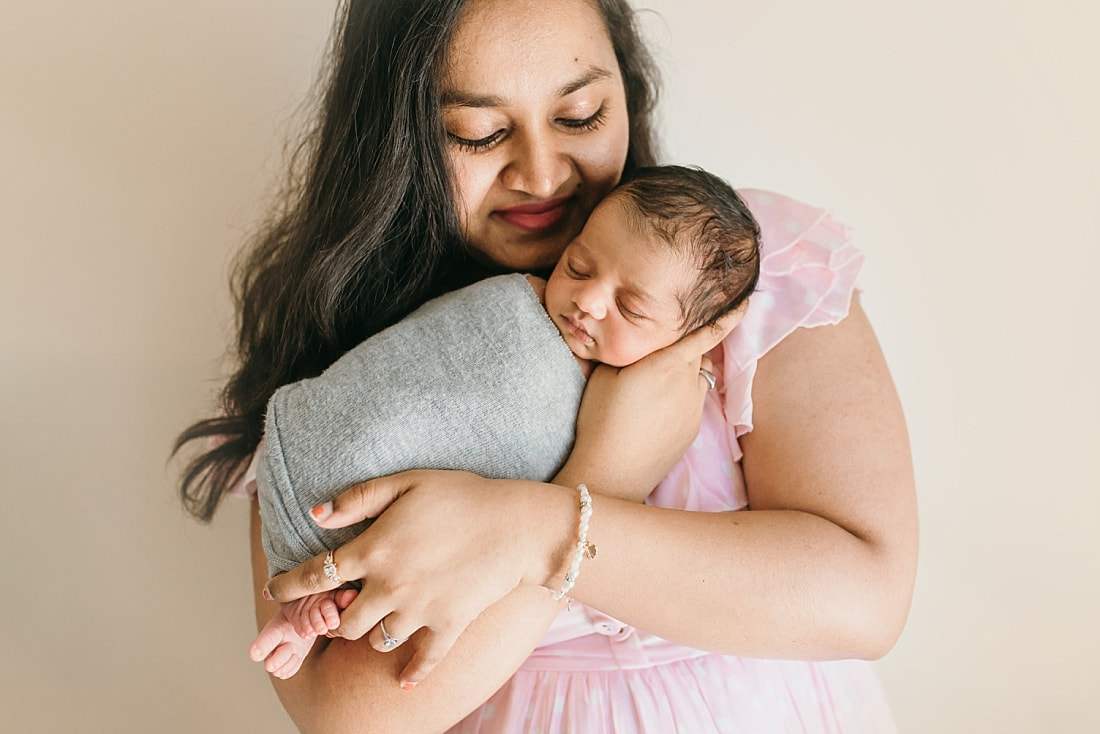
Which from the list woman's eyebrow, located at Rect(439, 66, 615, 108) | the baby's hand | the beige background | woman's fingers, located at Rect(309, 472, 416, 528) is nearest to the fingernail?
woman's fingers, located at Rect(309, 472, 416, 528)

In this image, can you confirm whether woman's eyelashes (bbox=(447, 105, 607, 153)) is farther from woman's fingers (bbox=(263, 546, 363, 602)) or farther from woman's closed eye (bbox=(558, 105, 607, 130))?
woman's fingers (bbox=(263, 546, 363, 602))

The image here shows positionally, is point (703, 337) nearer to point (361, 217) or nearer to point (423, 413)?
point (423, 413)

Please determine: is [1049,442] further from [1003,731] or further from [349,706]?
[349,706]

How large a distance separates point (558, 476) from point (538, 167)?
1.44 ft

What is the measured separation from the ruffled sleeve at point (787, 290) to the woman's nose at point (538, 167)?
308 mm

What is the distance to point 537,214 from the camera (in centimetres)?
133

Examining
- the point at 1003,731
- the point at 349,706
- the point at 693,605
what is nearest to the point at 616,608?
the point at 693,605

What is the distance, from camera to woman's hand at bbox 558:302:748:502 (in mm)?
1095

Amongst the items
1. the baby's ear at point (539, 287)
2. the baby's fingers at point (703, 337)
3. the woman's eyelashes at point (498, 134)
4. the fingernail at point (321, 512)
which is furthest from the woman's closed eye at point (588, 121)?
the fingernail at point (321, 512)

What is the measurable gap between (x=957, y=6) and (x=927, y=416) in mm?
772

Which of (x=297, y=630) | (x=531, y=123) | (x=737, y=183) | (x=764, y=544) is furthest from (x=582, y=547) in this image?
(x=737, y=183)

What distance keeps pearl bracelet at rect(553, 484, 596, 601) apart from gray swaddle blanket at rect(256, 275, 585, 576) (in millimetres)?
101

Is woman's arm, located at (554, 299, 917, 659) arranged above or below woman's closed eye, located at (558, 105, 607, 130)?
below

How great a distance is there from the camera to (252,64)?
170cm
